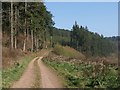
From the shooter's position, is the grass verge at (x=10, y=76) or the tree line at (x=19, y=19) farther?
the tree line at (x=19, y=19)

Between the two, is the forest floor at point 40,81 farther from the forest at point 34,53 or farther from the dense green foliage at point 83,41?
the dense green foliage at point 83,41

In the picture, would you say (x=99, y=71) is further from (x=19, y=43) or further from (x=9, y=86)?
(x=19, y=43)

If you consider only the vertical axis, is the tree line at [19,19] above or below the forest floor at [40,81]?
above

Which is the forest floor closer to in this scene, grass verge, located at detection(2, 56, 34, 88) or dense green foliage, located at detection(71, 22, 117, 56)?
grass verge, located at detection(2, 56, 34, 88)

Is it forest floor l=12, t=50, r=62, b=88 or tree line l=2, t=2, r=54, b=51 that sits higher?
tree line l=2, t=2, r=54, b=51

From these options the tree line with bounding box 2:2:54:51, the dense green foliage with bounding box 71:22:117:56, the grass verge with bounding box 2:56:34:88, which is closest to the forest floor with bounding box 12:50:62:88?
the grass verge with bounding box 2:56:34:88

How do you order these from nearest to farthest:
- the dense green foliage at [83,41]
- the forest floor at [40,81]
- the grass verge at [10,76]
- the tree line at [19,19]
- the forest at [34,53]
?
the forest floor at [40,81]
the grass verge at [10,76]
the forest at [34,53]
the tree line at [19,19]
the dense green foliage at [83,41]

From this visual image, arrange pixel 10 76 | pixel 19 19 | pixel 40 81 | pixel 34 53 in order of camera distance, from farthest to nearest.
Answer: pixel 34 53 → pixel 19 19 → pixel 10 76 → pixel 40 81

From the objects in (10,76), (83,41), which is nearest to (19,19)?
(10,76)

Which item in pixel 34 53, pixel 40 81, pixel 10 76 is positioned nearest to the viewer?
pixel 40 81

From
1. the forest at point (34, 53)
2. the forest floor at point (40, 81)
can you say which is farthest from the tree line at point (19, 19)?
the forest floor at point (40, 81)

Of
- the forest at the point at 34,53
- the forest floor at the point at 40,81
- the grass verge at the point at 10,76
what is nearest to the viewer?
the forest floor at the point at 40,81

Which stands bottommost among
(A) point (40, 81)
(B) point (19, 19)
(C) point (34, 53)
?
(C) point (34, 53)

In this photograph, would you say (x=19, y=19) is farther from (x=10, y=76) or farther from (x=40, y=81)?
(x=40, y=81)
